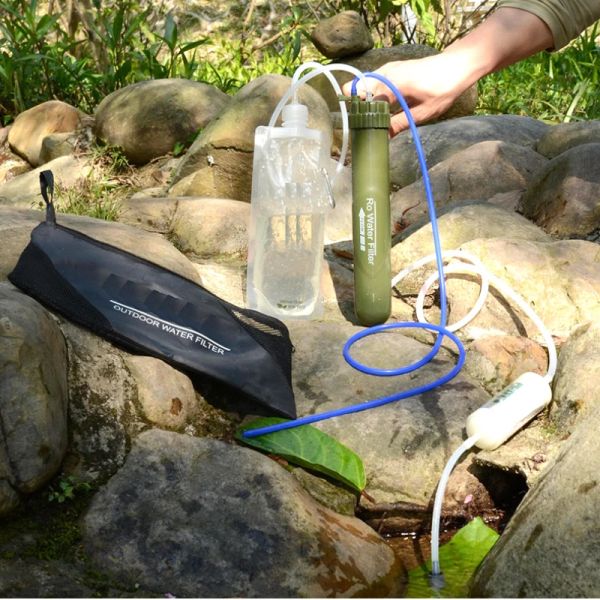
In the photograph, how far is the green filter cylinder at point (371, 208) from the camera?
125 inches

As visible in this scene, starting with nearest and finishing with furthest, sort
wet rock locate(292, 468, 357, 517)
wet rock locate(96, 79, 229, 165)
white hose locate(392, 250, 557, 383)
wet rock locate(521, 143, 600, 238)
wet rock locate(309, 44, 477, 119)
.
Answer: wet rock locate(292, 468, 357, 517)
white hose locate(392, 250, 557, 383)
wet rock locate(521, 143, 600, 238)
wet rock locate(96, 79, 229, 165)
wet rock locate(309, 44, 477, 119)

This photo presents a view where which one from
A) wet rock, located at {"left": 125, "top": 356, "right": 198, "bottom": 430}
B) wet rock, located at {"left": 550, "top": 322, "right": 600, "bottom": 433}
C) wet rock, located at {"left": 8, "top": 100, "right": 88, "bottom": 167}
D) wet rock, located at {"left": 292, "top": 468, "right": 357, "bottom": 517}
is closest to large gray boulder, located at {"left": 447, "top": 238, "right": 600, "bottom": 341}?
wet rock, located at {"left": 550, "top": 322, "right": 600, "bottom": 433}

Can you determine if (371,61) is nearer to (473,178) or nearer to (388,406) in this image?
(473,178)

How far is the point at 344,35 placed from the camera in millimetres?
7957

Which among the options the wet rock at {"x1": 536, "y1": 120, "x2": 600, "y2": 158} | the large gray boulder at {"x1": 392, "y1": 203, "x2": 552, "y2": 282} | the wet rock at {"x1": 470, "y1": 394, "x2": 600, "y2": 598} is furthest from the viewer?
the wet rock at {"x1": 536, "y1": 120, "x2": 600, "y2": 158}

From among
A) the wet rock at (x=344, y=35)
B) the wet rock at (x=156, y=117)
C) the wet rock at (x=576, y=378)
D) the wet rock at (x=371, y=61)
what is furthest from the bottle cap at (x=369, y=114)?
the wet rock at (x=344, y=35)

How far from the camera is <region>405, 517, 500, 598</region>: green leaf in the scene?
7.23 ft

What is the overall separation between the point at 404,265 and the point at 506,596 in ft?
6.85

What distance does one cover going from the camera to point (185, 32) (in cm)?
1167

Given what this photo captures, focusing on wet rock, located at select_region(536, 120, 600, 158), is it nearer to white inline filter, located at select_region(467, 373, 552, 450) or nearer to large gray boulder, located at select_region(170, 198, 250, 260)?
large gray boulder, located at select_region(170, 198, 250, 260)

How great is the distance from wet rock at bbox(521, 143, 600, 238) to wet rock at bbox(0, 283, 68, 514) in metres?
2.55

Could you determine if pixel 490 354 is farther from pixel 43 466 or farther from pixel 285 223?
pixel 43 466

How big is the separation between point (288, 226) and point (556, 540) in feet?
6.06

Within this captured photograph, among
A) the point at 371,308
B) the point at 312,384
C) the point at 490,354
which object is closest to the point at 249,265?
the point at 371,308
